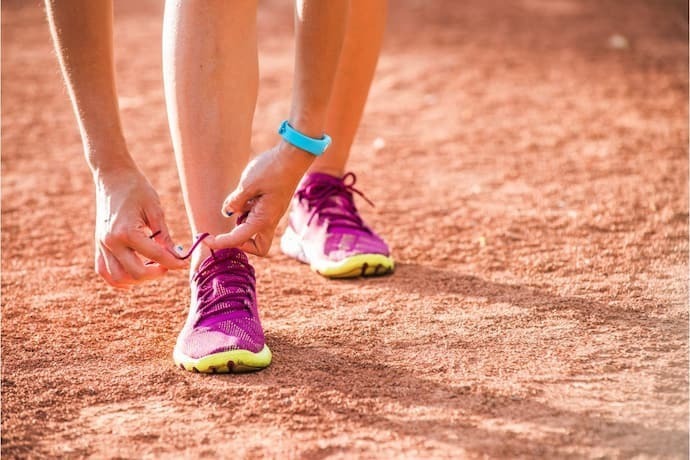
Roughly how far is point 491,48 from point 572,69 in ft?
1.61

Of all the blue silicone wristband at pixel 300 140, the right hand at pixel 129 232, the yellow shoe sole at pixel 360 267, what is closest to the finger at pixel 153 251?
the right hand at pixel 129 232

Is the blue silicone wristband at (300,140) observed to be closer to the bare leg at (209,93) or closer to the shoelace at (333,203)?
the bare leg at (209,93)

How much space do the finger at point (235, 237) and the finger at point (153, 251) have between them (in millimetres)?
63

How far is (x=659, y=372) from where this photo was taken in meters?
1.53

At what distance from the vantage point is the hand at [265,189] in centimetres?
151

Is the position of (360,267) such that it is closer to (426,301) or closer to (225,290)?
Result: (426,301)

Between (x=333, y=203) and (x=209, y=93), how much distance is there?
0.60m

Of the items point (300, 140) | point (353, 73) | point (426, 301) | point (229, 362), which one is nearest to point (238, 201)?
point (300, 140)

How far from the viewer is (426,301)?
1885mm

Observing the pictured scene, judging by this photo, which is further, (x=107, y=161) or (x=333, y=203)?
(x=333, y=203)

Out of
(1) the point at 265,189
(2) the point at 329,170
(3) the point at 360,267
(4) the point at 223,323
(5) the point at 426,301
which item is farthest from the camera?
(2) the point at 329,170

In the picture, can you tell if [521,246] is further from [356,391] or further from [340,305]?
[356,391]

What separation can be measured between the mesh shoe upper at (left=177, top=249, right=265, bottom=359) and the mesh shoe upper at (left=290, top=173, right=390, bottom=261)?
39cm

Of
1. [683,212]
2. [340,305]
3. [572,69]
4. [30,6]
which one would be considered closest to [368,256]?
[340,305]
